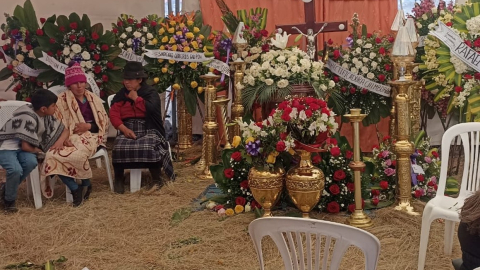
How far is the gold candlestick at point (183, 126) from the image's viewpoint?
6.58m

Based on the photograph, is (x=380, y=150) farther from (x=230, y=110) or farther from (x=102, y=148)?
(x=102, y=148)

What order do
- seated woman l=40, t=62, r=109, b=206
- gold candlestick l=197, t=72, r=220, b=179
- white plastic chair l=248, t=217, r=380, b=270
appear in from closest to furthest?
1. white plastic chair l=248, t=217, r=380, b=270
2. seated woman l=40, t=62, r=109, b=206
3. gold candlestick l=197, t=72, r=220, b=179

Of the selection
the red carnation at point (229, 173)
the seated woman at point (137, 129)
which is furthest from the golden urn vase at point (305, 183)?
the seated woman at point (137, 129)

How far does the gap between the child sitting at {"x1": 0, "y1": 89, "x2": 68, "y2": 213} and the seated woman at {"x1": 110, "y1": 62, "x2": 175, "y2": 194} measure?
641 mm

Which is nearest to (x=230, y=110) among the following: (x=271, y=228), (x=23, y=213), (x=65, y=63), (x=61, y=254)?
(x=65, y=63)

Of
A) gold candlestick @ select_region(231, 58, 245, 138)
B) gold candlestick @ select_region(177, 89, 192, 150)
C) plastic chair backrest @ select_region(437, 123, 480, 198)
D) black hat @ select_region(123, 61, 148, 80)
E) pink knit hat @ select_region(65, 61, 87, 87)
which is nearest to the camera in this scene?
plastic chair backrest @ select_region(437, 123, 480, 198)

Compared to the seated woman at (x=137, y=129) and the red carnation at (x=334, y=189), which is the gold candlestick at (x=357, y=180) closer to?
the red carnation at (x=334, y=189)

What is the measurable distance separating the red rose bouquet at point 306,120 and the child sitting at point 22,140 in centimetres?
188

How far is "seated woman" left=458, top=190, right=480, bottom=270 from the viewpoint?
2.15 metres

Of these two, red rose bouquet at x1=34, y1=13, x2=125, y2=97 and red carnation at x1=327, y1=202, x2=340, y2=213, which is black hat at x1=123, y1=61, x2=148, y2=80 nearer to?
red rose bouquet at x1=34, y1=13, x2=125, y2=97

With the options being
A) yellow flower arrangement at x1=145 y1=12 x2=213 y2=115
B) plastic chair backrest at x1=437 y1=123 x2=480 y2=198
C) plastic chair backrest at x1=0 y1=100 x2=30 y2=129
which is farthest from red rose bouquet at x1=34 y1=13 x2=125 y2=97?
plastic chair backrest at x1=437 y1=123 x2=480 y2=198

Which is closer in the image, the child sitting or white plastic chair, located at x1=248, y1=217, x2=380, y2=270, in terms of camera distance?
white plastic chair, located at x1=248, y1=217, x2=380, y2=270

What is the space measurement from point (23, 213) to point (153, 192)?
1069 millimetres

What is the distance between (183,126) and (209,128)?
1.11m
